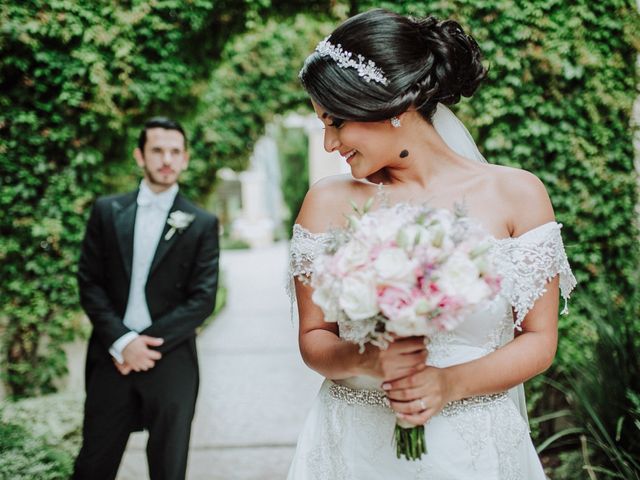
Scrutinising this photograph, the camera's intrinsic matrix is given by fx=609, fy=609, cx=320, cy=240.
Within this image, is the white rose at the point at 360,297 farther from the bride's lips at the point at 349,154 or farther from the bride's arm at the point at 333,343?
the bride's lips at the point at 349,154

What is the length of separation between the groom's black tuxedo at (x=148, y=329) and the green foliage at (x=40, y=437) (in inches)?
12.5

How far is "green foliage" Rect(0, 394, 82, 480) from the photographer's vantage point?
10.3 ft

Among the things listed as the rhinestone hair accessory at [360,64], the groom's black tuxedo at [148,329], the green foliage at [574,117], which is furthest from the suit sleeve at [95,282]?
the green foliage at [574,117]

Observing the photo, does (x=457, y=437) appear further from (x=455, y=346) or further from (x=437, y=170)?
(x=437, y=170)

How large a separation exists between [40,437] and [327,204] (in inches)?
117

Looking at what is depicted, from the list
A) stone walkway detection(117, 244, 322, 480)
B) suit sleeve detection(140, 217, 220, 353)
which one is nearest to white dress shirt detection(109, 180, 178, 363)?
suit sleeve detection(140, 217, 220, 353)

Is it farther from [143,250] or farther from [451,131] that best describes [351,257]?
[143,250]

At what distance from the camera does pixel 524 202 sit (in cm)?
176

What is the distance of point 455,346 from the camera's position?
5.87ft

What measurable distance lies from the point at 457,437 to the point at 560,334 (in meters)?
2.77

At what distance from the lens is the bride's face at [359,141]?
1689 mm

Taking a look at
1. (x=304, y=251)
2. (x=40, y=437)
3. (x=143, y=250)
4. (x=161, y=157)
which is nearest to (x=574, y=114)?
(x=161, y=157)

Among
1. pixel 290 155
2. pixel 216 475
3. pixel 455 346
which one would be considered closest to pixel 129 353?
pixel 216 475

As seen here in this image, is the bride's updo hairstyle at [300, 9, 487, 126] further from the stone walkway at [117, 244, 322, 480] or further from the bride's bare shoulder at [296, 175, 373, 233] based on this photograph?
the stone walkway at [117, 244, 322, 480]
